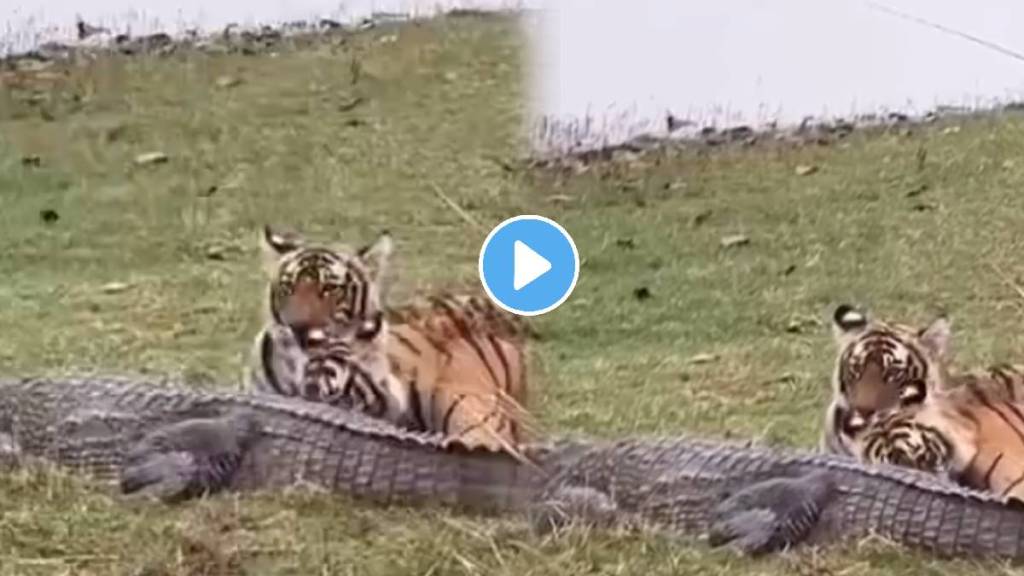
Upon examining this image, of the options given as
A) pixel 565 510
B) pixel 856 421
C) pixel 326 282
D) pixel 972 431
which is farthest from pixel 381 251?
pixel 972 431

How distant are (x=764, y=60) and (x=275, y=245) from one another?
715mm

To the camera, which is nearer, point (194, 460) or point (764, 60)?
point (764, 60)

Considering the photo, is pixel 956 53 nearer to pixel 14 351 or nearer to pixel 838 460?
pixel 838 460

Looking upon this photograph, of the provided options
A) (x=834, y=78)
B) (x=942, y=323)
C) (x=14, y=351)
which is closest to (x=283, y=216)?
(x=14, y=351)

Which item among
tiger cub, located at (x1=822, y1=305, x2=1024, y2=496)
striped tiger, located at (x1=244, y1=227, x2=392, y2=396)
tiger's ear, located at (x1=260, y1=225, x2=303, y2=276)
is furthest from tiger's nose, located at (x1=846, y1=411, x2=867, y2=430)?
tiger's ear, located at (x1=260, y1=225, x2=303, y2=276)

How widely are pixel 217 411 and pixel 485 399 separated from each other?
0.39 metres

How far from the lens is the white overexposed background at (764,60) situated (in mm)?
2039

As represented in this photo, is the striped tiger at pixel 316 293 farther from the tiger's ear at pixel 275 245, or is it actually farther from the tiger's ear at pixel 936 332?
the tiger's ear at pixel 936 332

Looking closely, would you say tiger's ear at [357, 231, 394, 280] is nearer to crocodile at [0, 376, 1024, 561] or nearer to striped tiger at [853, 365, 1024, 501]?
crocodile at [0, 376, 1024, 561]

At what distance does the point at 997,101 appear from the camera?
2086 millimetres

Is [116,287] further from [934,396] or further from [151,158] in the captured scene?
[934,396]

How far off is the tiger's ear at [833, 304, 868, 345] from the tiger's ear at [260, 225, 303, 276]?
75 centimetres

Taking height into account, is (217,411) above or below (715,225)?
below

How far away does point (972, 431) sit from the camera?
2.08 m
